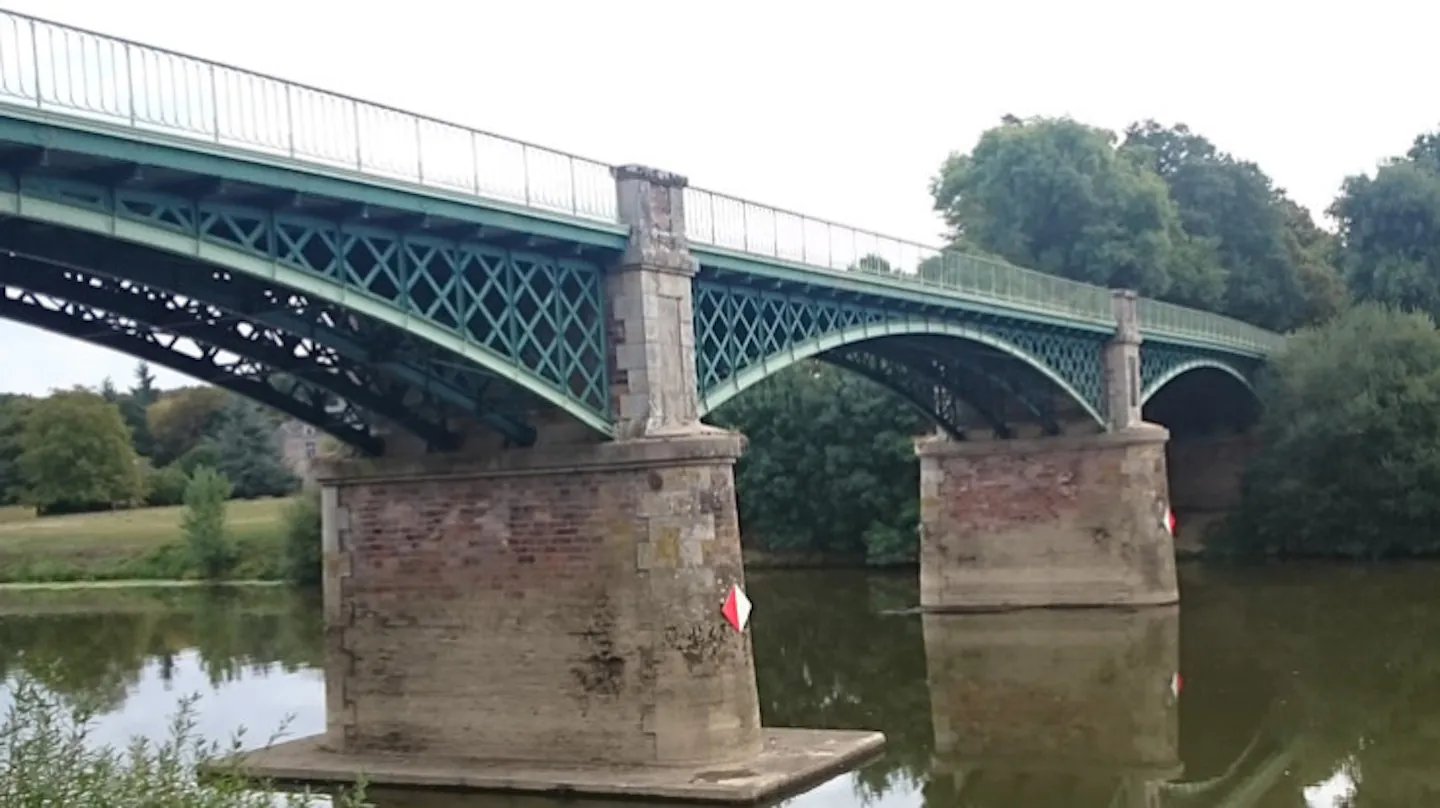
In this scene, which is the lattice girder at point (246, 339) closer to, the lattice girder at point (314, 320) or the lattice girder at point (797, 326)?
the lattice girder at point (314, 320)

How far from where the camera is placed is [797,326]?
85.0ft

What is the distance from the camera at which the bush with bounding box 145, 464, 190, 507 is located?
271 ft

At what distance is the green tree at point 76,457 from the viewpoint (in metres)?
76.5

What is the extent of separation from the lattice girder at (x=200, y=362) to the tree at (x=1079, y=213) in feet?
122

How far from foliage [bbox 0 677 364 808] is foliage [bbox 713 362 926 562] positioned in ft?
139

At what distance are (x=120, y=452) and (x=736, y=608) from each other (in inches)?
2608

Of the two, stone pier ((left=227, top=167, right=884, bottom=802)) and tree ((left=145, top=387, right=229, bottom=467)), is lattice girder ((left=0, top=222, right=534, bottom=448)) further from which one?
tree ((left=145, top=387, right=229, bottom=467))

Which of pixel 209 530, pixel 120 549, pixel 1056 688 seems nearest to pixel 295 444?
pixel 120 549

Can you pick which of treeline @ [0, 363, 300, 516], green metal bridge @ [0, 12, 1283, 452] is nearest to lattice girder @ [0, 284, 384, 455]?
green metal bridge @ [0, 12, 1283, 452]

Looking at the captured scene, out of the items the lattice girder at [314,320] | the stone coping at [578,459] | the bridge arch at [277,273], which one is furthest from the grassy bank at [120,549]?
the bridge arch at [277,273]

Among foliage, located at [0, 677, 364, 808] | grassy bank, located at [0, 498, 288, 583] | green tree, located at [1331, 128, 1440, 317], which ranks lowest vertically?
foliage, located at [0, 677, 364, 808]

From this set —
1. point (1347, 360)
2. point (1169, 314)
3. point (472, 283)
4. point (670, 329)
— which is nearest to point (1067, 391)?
point (1169, 314)

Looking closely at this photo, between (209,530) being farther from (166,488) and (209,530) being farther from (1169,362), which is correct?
(1169,362)

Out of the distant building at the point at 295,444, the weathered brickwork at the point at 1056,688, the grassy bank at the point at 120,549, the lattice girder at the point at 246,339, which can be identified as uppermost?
the distant building at the point at 295,444
